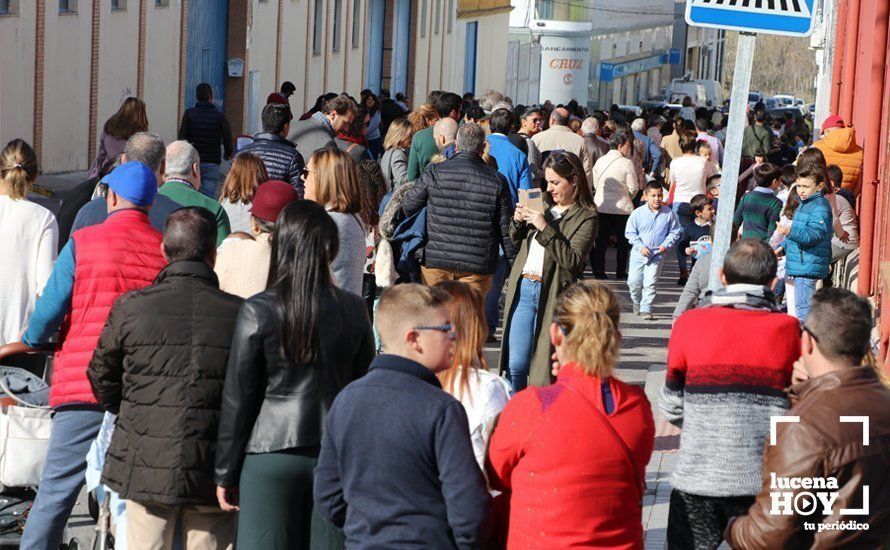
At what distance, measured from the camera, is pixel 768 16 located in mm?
6918

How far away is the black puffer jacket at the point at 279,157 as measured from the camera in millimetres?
11141

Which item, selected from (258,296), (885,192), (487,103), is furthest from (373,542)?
(487,103)

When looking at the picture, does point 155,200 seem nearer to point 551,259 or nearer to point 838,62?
point 551,259

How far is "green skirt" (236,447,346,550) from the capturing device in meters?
5.52

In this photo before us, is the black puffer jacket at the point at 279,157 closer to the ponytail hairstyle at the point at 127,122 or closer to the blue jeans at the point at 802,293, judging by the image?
the ponytail hairstyle at the point at 127,122

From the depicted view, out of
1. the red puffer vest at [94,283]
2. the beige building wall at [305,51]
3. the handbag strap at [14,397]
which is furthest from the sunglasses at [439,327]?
the beige building wall at [305,51]

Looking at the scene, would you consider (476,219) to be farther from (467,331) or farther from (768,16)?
(467,331)

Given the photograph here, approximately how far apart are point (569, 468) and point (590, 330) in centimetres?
61

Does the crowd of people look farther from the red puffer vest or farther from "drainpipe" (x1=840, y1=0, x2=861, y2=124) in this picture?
"drainpipe" (x1=840, y1=0, x2=861, y2=124)

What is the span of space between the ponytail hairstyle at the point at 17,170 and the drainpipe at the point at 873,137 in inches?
300

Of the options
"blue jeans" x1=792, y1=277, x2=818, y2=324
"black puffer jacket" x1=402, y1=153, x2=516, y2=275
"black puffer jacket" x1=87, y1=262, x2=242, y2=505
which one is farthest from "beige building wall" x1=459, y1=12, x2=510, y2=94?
"black puffer jacket" x1=87, y1=262, x2=242, y2=505

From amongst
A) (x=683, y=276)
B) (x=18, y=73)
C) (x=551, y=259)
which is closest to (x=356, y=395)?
(x=551, y=259)

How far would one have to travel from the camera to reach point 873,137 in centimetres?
1413

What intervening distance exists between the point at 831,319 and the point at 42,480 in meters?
3.48
